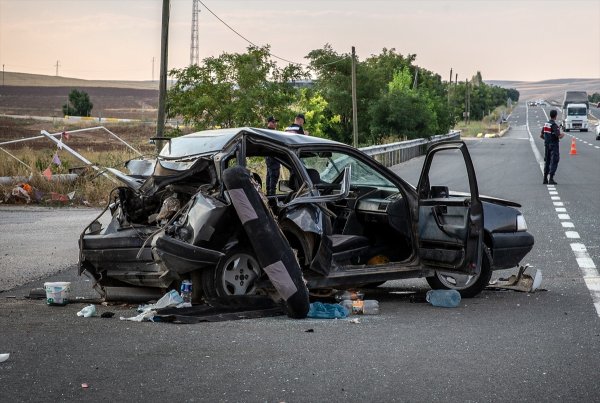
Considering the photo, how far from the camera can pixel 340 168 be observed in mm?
9648

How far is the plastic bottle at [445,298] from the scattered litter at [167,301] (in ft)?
7.45

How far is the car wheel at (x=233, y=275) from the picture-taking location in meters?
8.48

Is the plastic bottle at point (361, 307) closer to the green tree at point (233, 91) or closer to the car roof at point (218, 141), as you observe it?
the car roof at point (218, 141)

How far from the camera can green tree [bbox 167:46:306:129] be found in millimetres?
37250

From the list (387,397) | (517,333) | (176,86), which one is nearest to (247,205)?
(517,333)

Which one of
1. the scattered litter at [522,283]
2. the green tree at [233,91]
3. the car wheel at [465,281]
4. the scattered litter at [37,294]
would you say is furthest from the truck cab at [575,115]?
the scattered litter at [37,294]

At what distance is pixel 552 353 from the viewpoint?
274 inches

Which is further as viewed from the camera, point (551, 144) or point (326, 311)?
point (551, 144)

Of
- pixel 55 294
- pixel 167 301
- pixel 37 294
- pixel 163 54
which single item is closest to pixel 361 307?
pixel 167 301

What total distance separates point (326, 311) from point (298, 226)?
29.4 inches

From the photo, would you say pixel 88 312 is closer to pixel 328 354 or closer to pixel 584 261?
pixel 328 354

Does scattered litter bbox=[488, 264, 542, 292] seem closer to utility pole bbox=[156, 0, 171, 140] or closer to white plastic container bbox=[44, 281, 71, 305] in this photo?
white plastic container bbox=[44, 281, 71, 305]

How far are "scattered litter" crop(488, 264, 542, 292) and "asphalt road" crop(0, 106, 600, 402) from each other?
0.36ft

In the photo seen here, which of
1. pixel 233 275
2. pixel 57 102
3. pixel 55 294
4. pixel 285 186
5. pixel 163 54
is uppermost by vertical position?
pixel 57 102
